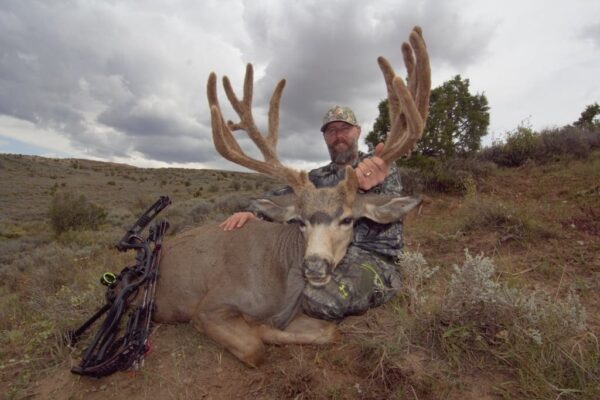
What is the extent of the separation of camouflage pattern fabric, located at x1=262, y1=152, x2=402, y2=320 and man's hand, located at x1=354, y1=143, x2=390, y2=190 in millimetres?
353

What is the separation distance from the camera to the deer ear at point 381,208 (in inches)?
145

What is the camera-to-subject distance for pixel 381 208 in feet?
12.3

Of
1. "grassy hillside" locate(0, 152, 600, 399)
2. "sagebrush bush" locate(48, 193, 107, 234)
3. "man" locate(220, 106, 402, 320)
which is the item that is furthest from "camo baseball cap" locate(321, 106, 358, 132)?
"sagebrush bush" locate(48, 193, 107, 234)

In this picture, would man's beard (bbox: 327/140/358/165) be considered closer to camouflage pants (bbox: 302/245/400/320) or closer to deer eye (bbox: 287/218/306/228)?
deer eye (bbox: 287/218/306/228)

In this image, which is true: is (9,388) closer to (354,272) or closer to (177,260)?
(177,260)

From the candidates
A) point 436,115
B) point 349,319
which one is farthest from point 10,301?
point 436,115

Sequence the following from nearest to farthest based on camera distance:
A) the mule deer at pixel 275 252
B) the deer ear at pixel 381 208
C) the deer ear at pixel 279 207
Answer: the mule deer at pixel 275 252 → the deer ear at pixel 381 208 → the deer ear at pixel 279 207

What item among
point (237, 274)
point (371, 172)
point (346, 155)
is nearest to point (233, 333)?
point (237, 274)

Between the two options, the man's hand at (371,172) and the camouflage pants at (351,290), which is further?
the man's hand at (371,172)

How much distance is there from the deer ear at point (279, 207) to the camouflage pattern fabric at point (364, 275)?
76cm

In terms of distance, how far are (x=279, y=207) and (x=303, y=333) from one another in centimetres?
136

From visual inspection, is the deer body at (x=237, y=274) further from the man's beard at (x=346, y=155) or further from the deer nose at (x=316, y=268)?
the man's beard at (x=346, y=155)

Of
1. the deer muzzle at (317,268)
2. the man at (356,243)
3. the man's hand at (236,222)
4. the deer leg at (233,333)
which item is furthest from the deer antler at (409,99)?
the deer leg at (233,333)

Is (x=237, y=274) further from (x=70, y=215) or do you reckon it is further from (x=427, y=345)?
(x=70, y=215)
